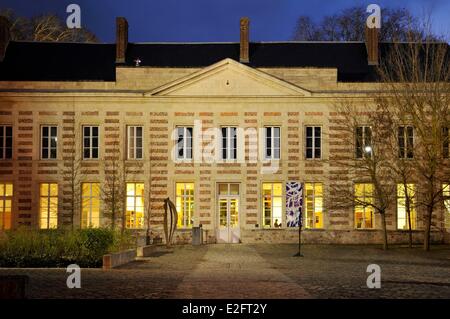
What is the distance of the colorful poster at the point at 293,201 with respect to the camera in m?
34.1

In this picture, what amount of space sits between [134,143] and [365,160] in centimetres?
1157

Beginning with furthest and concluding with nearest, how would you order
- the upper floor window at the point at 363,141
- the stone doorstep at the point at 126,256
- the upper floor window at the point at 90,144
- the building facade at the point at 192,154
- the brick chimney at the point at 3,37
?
the brick chimney at the point at 3,37
the upper floor window at the point at 90,144
the building facade at the point at 192,154
the upper floor window at the point at 363,141
the stone doorstep at the point at 126,256

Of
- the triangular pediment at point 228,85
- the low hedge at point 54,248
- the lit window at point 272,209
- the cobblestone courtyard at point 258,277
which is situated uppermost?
the triangular pediment at point 228,85

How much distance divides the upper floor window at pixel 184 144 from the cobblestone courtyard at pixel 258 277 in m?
8.20

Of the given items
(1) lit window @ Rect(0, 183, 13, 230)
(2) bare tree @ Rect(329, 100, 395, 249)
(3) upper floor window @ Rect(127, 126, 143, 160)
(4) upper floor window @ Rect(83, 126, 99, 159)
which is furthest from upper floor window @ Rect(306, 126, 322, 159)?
(1) lit window @ Rect(0, 183, 13, 230)

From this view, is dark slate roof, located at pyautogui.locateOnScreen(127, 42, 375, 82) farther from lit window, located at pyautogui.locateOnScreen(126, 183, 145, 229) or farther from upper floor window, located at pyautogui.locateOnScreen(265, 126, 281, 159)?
lit window, located at pyautogui.locateOnScreen(126, 183, 145, 229)

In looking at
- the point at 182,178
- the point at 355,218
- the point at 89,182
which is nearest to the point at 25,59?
the point at 89,182

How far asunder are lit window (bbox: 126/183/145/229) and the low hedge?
12947 millimetres

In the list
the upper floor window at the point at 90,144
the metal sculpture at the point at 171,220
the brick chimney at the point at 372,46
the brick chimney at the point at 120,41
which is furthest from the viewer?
the brick chimney at the point at 120,41

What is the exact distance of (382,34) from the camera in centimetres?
4591

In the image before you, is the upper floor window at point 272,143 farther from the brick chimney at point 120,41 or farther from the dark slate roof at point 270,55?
the brick chimney at point 120,41

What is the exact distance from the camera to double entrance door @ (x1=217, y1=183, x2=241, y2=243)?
34.0m

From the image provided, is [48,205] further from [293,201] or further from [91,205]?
[293,201]

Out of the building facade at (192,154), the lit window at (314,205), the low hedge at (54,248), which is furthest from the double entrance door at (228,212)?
the low hedge at (54,248)
